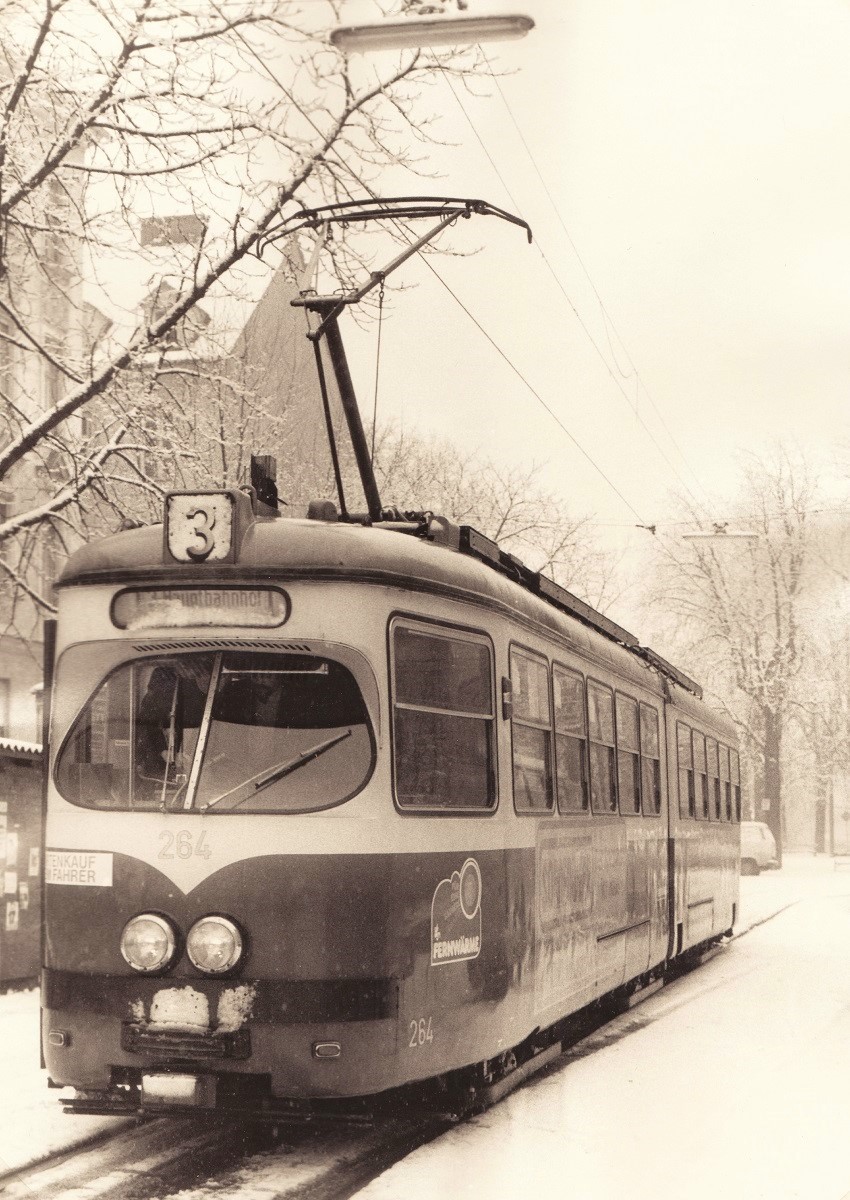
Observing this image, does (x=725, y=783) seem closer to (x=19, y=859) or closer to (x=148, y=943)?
(x=19, y=859)

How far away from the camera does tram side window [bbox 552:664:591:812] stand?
358 inches

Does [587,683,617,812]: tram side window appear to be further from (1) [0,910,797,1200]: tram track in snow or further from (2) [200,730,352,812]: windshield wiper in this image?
(2) [200,730,352,812]: windshield wiper

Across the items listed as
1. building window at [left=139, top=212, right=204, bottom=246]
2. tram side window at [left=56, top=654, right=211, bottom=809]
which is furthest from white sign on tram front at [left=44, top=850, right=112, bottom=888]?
building window at [left=139, top=212, right=204, bottom=246]

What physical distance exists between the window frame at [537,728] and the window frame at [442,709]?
29cm

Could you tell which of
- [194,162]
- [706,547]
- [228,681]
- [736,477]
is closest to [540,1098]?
[228,681]

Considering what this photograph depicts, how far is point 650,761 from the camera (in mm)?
12484

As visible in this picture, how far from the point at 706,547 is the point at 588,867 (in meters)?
35.7

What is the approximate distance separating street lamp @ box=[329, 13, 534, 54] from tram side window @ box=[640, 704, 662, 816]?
5.69 m

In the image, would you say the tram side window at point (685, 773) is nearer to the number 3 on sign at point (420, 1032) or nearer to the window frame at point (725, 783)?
the window frame at point (725, 783)

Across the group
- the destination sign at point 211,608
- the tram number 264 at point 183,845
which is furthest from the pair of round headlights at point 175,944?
the destination sign at point 211,608

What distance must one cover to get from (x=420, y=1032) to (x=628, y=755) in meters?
5.04

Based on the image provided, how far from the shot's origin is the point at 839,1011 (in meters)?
12.1

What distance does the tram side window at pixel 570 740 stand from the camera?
9.10 m

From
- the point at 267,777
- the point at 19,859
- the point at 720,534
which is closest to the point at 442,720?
the point at 267,777
